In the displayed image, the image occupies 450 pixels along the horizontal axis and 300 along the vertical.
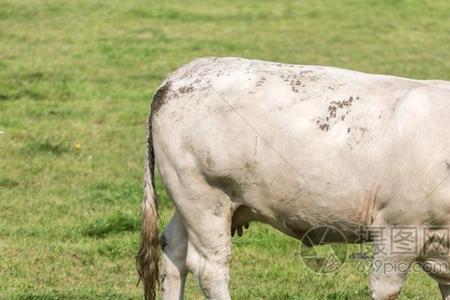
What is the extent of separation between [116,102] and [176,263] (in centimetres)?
834

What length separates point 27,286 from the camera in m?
7.96

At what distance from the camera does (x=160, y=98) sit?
22.4 feet

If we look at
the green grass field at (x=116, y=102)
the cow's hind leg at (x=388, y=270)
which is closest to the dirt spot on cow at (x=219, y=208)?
the cow's hind leg at (x=388, y=270)

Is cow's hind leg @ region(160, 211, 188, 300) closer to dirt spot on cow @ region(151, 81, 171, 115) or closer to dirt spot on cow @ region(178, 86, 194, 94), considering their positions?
dirt spot on cow @ region(151, 81, 171, 115)

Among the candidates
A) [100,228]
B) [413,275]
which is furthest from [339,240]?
[100,228]

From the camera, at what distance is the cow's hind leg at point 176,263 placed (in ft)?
22.9

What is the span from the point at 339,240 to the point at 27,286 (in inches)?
104

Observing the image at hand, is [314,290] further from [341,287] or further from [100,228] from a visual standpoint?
[100,228]

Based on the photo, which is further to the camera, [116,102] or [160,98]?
[116,102]

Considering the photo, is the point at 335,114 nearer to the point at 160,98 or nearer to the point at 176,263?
the point at 160,98

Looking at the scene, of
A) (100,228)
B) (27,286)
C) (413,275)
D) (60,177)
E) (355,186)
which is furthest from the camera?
(60,177)

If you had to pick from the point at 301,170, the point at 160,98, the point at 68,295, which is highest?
the point at 160,98

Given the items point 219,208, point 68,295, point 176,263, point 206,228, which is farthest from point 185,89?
point 68,295

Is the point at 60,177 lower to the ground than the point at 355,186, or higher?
lower
